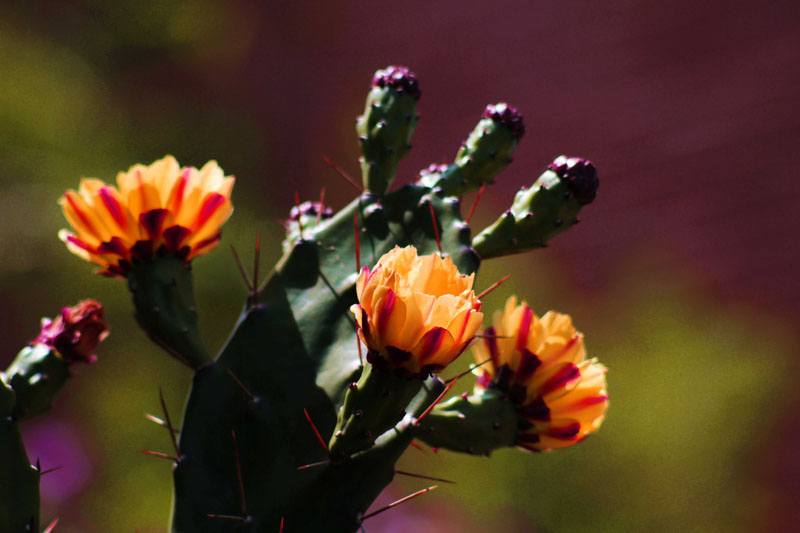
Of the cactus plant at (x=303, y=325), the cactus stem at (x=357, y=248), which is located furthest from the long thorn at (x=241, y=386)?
the cactus stem at (x=357, y=248)

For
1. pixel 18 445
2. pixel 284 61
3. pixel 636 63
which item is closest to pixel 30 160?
pixel 284 61

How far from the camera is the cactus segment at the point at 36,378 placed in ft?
1.84

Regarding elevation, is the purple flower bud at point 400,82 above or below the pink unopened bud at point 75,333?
above

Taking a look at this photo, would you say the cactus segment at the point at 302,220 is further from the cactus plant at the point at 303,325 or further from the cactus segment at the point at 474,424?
the cactus segment at the point at 474,424

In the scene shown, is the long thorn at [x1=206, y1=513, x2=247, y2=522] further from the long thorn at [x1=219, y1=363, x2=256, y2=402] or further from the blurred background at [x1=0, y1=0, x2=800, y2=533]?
the blurred background at [x1=0, y1=0, x2=800, y2=533]

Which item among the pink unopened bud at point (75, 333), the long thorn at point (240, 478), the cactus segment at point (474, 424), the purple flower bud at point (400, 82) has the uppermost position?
the purple flower bud at point (400, 82)

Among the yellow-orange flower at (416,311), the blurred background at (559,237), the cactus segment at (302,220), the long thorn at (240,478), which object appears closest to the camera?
the yellow-orange flower at (416,311)

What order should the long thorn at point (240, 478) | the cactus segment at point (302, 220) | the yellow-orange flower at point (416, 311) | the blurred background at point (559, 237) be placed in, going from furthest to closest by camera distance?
the blurred background at point (559, 237) < the cactus segment at point (302, 220) < the long thorn at point (240, 478) < the yellow-orange flower at point (416, 311)

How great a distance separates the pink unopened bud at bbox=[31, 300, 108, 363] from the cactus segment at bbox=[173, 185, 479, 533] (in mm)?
112

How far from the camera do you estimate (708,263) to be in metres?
2.77

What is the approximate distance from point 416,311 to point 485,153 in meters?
0.22

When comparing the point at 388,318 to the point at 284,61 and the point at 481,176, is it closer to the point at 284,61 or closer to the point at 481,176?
the point at 481,176

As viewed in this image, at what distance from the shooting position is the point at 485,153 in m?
0.57

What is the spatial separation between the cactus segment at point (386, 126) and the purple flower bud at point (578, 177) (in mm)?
118
